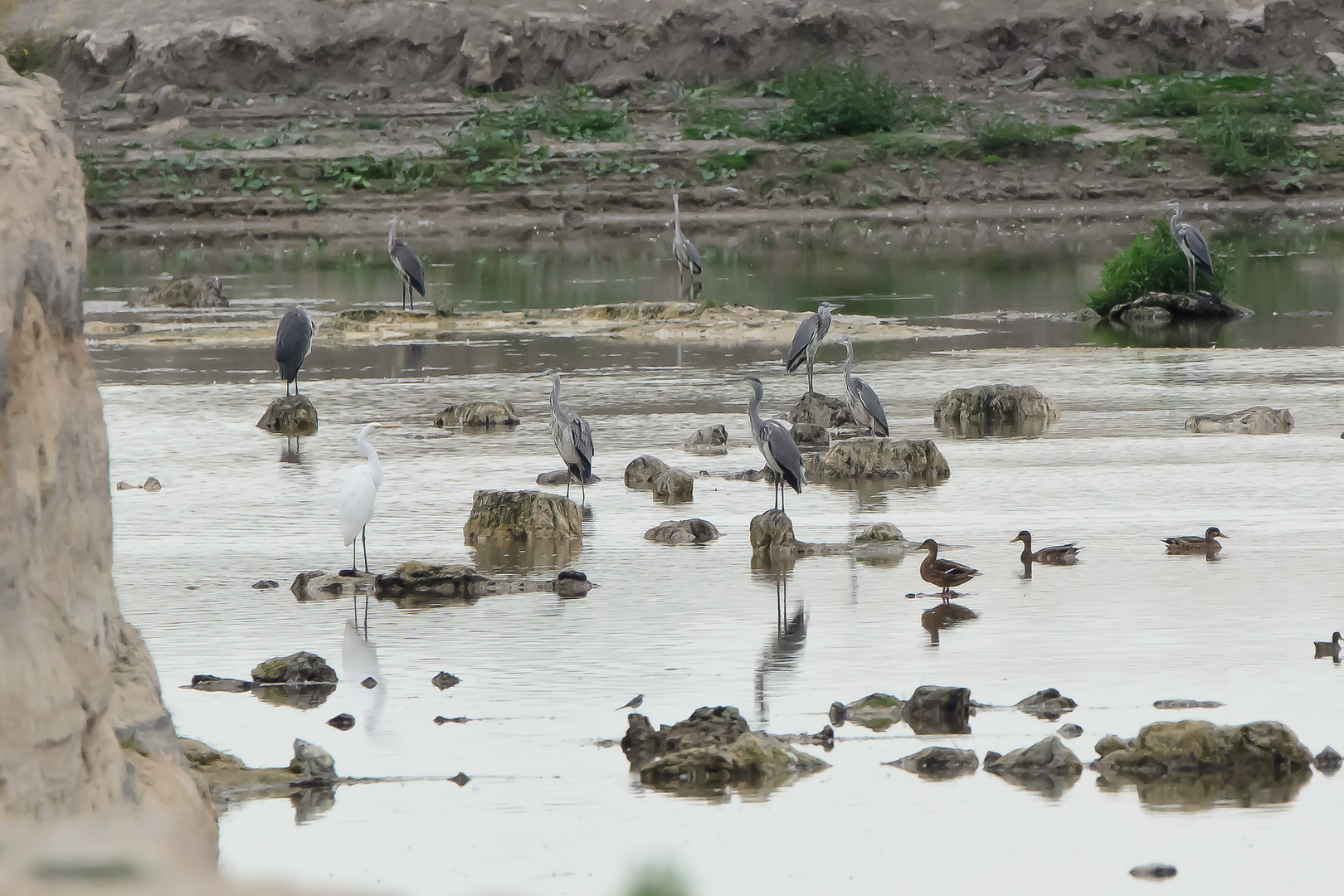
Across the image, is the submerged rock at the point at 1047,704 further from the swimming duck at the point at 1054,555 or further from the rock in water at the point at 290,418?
the rock in water at the point at 290,418

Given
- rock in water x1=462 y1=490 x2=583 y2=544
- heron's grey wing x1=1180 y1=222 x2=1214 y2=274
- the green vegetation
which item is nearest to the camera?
rock in water x1=462 y1=490 x2=583 y2=544

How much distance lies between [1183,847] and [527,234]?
44758mm

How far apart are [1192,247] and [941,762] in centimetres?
2070

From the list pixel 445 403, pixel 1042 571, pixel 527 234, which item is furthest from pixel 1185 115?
pixel 1042 571

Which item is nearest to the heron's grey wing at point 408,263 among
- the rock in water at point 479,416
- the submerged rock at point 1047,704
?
the rock in water at point 479,416

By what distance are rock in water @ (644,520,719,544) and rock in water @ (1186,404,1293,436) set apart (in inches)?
253

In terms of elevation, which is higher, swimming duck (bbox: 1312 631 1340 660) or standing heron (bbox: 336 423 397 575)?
standing heron (bbox: 336 423 397 575)

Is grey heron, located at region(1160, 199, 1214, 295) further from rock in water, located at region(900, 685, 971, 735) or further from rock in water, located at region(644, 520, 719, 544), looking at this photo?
rock in water, located at region(900, 685, 971, 735)

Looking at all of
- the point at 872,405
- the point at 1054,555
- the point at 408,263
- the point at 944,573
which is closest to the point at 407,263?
the point at 408,263

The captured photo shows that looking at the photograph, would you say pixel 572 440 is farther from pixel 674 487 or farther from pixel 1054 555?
pixel 1054 555

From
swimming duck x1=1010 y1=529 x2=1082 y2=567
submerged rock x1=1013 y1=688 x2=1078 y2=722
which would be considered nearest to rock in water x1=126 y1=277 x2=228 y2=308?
swimming duck x1=1010 y1=529 x2=1082 y2=567

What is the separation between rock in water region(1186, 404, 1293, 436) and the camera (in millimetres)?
18203

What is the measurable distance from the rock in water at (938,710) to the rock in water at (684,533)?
4.62 meters

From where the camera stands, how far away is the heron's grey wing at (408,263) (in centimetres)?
3008
